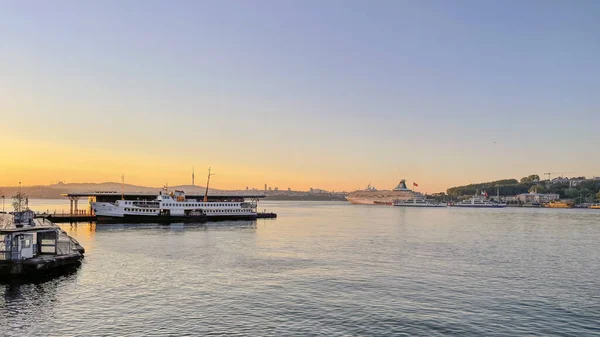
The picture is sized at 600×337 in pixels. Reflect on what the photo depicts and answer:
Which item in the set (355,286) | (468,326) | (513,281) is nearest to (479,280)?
(513,281)

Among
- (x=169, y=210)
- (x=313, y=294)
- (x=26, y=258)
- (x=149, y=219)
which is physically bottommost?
(x=313, y=294)

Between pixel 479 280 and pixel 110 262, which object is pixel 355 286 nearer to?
pixel 479 280

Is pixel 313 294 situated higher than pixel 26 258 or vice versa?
pixel 26 258

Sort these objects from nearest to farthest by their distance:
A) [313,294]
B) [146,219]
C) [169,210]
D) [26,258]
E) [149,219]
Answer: [313,294] → [26,258] → [146,219] → [149,219] → [169,210]

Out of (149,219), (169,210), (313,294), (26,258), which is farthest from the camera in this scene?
(169,210)

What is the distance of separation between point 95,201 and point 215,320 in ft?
303

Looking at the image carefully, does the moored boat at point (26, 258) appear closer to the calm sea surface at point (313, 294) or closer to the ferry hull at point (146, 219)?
the calm sea surface at point (313, 294)

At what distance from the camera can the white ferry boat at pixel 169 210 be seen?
4031 inches

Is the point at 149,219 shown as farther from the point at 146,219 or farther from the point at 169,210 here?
the point at 169,210

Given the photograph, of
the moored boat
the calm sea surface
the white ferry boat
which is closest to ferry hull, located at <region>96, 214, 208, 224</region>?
the white ferry boat

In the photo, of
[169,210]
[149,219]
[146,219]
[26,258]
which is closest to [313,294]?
[26,258]

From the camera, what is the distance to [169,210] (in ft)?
357

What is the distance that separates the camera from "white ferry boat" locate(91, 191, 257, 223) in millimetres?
102375

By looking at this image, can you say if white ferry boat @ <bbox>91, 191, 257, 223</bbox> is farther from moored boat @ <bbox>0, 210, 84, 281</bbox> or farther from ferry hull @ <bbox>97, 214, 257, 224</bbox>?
moored boat @ <bbox>0, 210, 84, 281</bbox>
